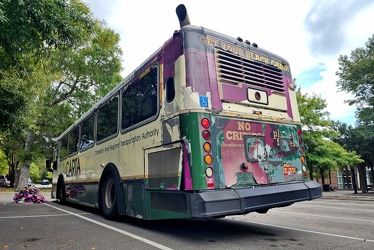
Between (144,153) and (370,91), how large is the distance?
22191 millimetres

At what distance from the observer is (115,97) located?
7.08 meters

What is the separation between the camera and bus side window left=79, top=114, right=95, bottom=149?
8.66 m

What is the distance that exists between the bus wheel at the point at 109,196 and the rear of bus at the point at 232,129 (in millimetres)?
3043

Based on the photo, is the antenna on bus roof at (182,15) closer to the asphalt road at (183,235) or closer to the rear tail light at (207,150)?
the rear tail light at (207,150)

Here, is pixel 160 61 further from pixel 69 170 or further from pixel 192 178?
pixel 69 170

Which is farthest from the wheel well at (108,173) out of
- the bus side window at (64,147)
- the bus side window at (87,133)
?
the bus side window at (64,147)

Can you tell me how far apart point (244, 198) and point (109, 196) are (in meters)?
3.95

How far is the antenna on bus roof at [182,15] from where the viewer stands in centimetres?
506

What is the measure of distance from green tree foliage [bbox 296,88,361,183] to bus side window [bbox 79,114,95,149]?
1967 cm

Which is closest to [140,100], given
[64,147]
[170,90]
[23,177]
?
[170,90]

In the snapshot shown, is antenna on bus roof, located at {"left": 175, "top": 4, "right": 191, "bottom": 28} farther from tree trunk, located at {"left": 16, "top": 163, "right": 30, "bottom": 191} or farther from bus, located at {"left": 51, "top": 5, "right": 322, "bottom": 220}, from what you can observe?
tree trunk, located at {"left": 16, "top": 163, "right": 30, "bottom": 191}

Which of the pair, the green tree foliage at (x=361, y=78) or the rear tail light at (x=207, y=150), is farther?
the green tree foliage at (x=361, y=78)

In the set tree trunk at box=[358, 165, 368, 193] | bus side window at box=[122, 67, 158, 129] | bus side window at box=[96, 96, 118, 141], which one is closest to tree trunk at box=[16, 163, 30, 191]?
bus side window at box=[96, 96, 118, 141]

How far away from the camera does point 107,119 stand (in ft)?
24.7
